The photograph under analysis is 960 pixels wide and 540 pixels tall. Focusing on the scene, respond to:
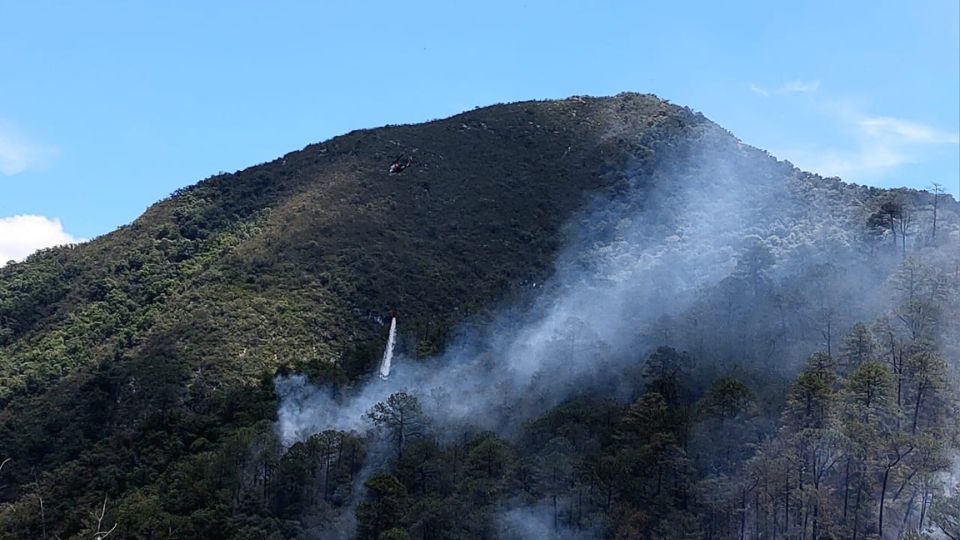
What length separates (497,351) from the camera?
77750 mm

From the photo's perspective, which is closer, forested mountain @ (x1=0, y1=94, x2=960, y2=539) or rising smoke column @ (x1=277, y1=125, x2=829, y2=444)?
forested mountain @ (x1=0, y1=94, x2=960, y2=539)

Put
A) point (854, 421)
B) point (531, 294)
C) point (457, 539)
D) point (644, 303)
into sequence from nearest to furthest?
point (854, 421) → point (457, 539) → point (644, 303) → point (531, 294)

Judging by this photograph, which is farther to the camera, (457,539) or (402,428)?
(402,428)

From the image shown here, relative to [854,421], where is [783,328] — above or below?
above

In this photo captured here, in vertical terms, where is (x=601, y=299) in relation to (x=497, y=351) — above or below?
above

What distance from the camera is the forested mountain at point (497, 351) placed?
46.8 metres

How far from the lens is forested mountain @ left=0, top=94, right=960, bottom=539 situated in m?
46.8

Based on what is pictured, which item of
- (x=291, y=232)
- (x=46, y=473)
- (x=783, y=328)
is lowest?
(x=46, y=473)

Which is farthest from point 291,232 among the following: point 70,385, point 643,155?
point 643,155

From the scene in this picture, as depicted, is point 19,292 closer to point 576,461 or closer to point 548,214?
point 548,214

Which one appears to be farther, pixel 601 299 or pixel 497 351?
pixel 601 299

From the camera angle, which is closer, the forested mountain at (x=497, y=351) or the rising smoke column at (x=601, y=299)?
the forested mountain at (x=497, y=351)

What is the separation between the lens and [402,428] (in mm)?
60906

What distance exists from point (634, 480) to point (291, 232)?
5706 centimetres
